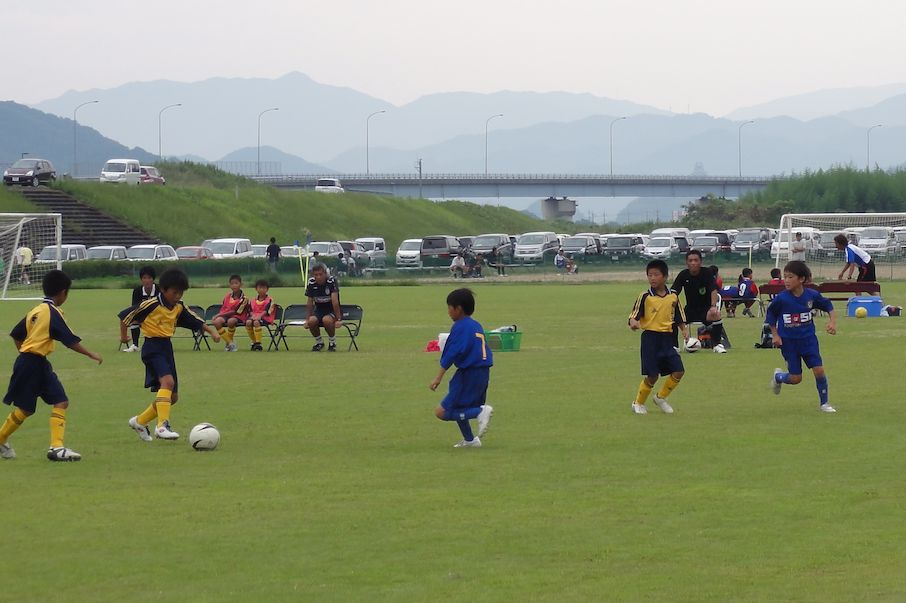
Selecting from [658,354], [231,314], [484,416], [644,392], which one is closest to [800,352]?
[658,354]

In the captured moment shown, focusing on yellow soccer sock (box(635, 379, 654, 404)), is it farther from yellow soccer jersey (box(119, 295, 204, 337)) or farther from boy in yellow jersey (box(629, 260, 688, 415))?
yellow soccer jersey (box(119, 295, 204, 337))

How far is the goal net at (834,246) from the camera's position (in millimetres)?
55219

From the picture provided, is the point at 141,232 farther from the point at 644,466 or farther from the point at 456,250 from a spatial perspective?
the point at 644,466

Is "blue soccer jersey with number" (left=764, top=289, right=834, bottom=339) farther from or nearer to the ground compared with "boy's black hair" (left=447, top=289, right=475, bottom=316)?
nearer to the ground

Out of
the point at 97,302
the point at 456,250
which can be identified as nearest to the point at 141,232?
the point at 456,250

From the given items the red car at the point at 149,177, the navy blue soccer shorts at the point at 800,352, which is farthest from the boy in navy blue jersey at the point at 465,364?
the red car at the point at 149,177

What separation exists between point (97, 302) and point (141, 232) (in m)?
33.9

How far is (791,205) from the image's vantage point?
103 meters

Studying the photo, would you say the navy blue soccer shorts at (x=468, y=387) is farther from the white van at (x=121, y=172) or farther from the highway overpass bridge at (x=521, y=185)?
the highway overpass bridge at (x=521, y=185)

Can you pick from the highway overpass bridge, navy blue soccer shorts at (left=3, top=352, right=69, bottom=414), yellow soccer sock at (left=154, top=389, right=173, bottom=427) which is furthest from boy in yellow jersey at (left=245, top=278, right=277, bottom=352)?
the highway overpass bridge

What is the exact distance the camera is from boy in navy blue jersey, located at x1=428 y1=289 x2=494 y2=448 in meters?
12.9

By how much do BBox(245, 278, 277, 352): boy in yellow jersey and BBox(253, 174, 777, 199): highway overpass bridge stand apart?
3691 inches

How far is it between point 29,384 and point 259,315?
1333 cm

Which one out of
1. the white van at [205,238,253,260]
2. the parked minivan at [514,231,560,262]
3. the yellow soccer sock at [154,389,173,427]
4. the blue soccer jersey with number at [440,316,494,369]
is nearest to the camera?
the blue soccer jersey with number at [440,316,494,369]
